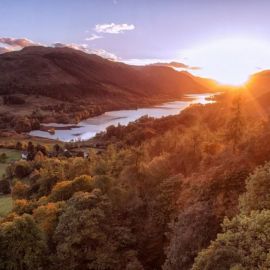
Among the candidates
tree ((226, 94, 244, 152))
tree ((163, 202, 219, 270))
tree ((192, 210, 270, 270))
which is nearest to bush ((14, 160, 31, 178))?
tree ((226, 94, 244, 152))

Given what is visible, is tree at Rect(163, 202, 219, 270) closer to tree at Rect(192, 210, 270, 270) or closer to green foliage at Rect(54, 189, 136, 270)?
tree at Rect(192, 210, 270, 270)

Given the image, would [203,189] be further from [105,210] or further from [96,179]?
[96,179]

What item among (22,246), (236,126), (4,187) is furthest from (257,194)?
(4,187)

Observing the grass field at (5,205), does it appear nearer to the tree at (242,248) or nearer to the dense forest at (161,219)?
the dense forest at (161,219)

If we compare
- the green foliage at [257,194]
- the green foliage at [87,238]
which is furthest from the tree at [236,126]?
the green foliage at [257,194]

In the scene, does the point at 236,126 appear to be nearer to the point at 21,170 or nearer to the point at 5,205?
the point at 5,205

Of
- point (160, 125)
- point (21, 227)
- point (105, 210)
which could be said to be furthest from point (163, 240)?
point (160, 125)

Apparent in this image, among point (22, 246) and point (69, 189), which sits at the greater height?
point (69, 189)
